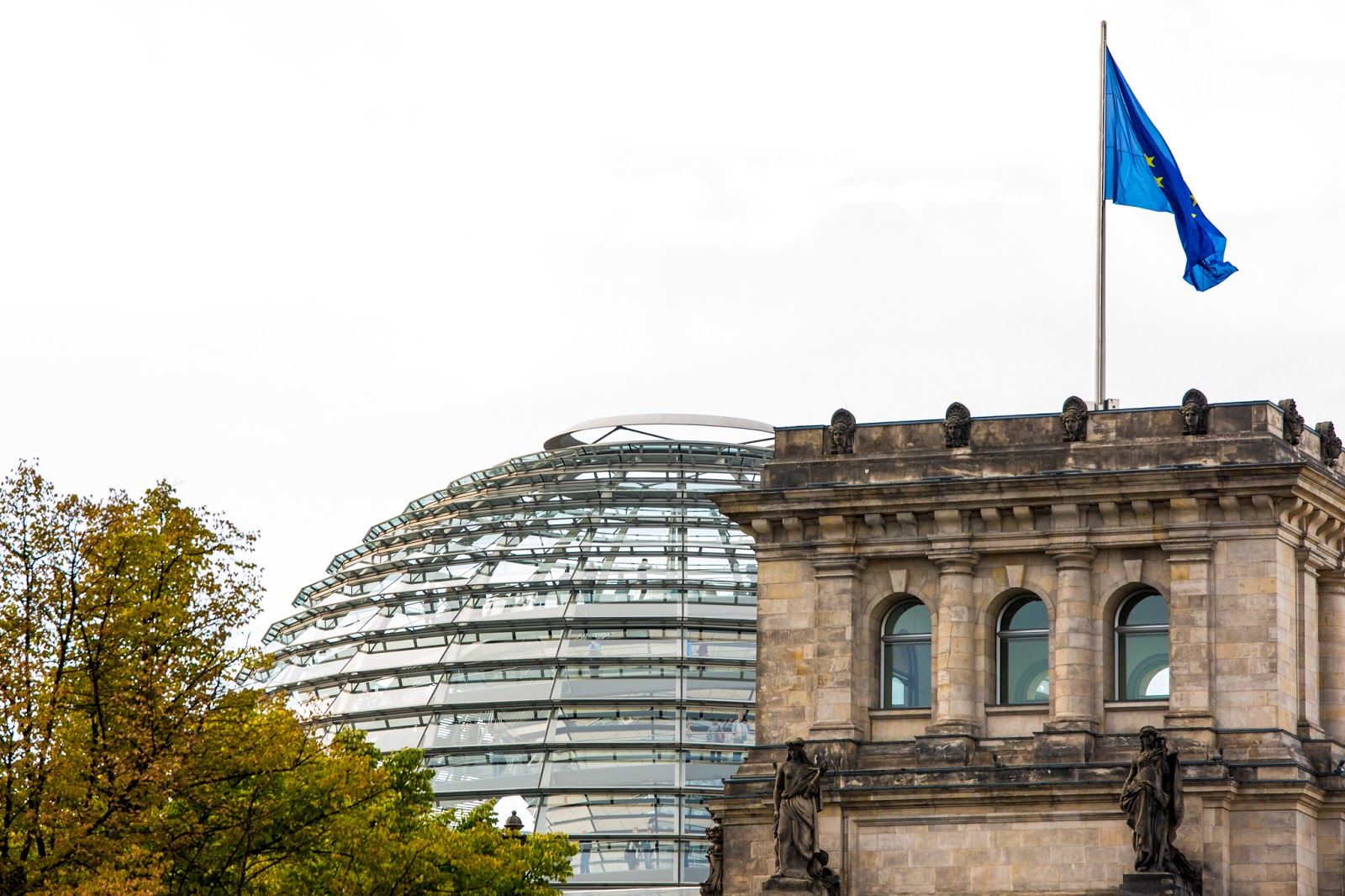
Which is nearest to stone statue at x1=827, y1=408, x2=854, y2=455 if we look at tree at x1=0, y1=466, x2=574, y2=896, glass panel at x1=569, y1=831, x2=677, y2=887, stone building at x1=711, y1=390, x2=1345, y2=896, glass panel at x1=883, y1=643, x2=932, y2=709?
stone building at x1=711, y1=390, x2=1345, y2=896

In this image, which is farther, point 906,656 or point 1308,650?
point 906,656

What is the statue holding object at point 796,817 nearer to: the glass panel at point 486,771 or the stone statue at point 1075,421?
the stone statue at point 1075,421

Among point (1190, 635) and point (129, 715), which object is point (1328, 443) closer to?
point (1190, 635)

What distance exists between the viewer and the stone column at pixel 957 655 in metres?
60.1

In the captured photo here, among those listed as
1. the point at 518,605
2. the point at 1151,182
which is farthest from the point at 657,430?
the point at 1151,182

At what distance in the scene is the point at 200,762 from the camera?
4666 cm

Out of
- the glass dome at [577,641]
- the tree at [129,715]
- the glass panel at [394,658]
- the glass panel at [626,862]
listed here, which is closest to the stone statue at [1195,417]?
the tree at [129,715]

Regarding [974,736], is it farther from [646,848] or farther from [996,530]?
[646,848]

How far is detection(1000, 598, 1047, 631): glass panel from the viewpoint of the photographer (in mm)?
60625

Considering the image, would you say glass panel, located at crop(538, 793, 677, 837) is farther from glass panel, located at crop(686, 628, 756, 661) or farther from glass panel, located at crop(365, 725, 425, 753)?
glass panel, located at crop(686, 628, 756, 661)

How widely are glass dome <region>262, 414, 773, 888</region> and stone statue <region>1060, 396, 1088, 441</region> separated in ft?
127

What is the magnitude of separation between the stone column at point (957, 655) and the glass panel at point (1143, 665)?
3.16 metres

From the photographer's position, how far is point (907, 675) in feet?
202

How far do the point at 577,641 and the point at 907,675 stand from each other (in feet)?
161
